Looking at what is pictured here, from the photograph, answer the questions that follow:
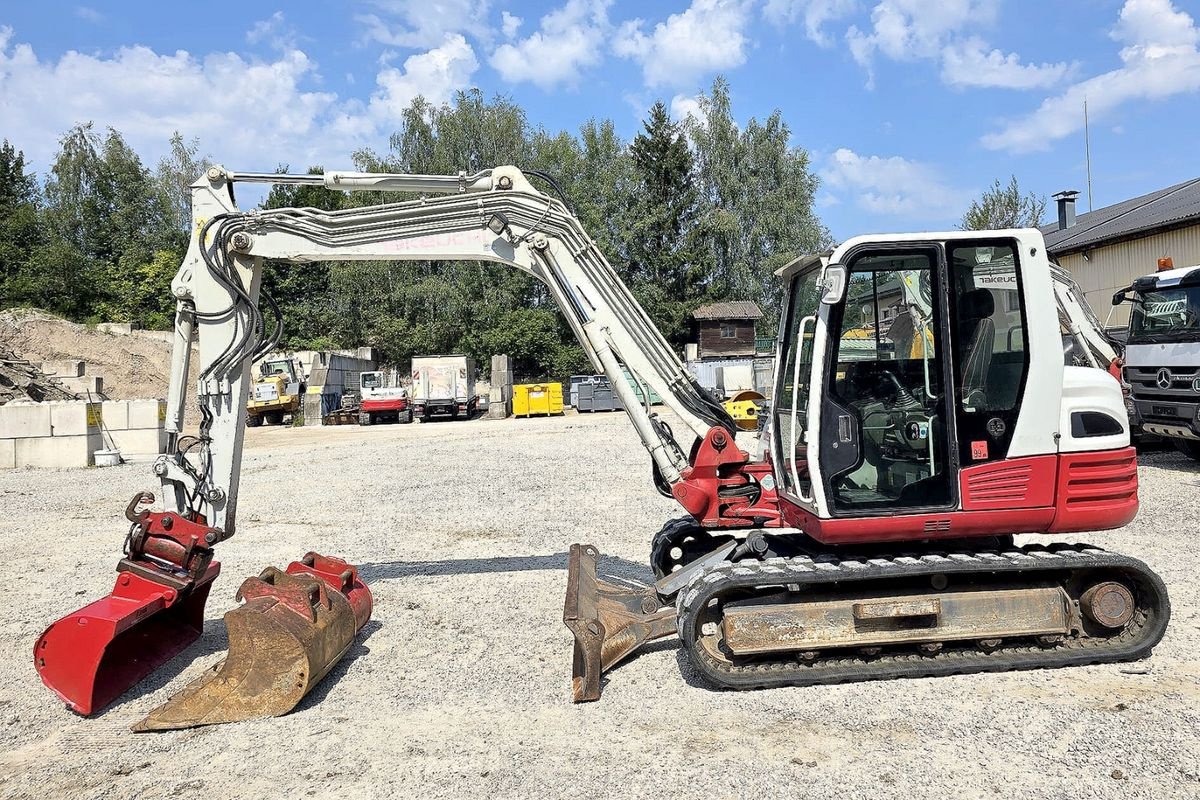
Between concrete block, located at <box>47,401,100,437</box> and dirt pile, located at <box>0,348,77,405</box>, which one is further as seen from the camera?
dirt pile, located at <box>0,348,77,405</box>

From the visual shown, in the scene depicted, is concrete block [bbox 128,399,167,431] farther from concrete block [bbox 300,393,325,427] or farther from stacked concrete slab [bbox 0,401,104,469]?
concrete block [bbox 300,393,325,427]

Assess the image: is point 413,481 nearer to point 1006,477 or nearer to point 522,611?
point 522,611

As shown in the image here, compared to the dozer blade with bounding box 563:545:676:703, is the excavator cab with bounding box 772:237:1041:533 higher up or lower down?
higher up

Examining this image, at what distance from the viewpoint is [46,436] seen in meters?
18.0

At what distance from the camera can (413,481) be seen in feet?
47.4

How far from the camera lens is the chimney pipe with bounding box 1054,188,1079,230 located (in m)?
31.3

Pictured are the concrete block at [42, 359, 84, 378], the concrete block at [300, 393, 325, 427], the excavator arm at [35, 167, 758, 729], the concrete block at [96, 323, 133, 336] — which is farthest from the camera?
the concrete block at [96, 323, 133, 336]

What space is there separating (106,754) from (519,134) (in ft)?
158

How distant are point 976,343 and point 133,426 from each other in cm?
1985

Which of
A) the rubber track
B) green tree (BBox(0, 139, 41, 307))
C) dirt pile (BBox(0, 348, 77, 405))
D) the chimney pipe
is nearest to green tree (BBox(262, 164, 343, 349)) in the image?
green tree (BBox(0, 139, 41, 307))

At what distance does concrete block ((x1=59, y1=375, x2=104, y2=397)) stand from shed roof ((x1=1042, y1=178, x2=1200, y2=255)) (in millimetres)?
29825

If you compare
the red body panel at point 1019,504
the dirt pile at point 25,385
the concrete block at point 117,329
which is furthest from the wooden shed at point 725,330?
the red body panel at point 1019,504

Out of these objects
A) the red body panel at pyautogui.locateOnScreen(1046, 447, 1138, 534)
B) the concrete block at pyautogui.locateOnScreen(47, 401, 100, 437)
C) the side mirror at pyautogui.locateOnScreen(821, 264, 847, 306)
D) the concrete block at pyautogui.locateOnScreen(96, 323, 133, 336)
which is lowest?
the red body panel at pyautogui.locateOnScreen(1046, 447, 1138, 534)

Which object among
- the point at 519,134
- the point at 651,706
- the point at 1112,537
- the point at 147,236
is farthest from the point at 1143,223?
the point at 147,236
